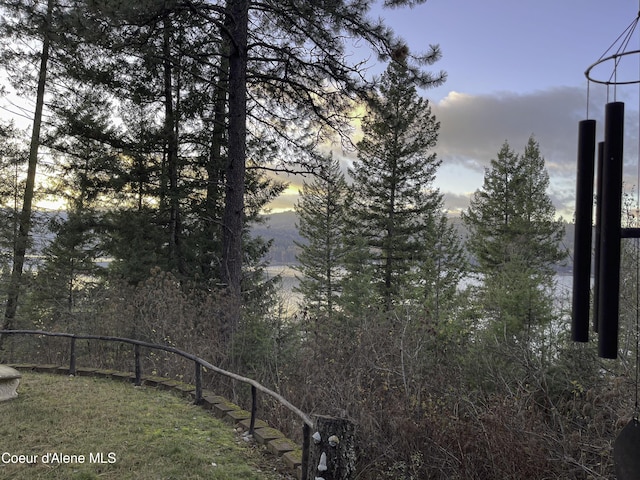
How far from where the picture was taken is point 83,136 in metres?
12.5

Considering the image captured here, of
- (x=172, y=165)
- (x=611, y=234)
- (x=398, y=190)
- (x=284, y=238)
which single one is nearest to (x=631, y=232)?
(x=611, y=234)

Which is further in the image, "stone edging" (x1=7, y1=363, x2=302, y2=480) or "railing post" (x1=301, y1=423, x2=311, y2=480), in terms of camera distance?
"stone edging" (x1=7, y1=363, x2=302, y2=480)

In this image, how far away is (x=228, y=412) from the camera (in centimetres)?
569

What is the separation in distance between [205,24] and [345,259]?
612 inches

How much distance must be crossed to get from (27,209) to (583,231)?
1509cm

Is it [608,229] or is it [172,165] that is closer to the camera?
[608,229]

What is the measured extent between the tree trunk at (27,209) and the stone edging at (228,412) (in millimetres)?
6448

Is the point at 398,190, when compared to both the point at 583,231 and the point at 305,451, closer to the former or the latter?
the point at 305,451

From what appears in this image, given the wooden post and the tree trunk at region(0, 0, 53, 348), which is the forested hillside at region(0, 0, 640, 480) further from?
the wooden post

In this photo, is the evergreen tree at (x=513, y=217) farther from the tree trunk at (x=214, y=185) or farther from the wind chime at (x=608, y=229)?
the wind chime at (x=608, y=229)

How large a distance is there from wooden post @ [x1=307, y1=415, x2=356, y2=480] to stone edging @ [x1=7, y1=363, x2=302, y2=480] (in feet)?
2.67

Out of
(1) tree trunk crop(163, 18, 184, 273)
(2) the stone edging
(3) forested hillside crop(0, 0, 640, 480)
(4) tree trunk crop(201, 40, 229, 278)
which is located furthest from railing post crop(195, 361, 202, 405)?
(1) tree trunk crop(163, 18, 184, 273)

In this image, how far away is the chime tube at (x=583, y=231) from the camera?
2479 millimetres

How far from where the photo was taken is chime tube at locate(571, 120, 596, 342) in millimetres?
2479
